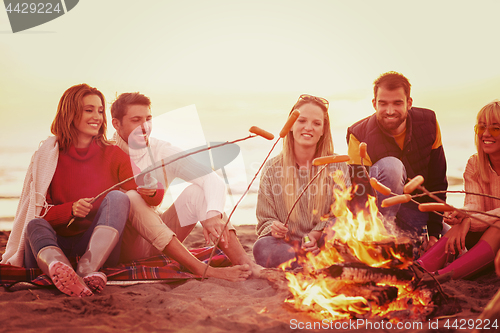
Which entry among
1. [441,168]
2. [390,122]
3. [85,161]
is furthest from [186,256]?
[441,168]

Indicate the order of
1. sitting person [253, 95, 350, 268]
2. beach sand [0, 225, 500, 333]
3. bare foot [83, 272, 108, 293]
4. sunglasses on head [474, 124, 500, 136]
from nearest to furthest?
beach sand [0, 225, 500, 333] → bare foot [83, 272, 108, 293] → sunglasses on head [474, 124, 500, 136] → sitting person [253, 95, 350, 268]

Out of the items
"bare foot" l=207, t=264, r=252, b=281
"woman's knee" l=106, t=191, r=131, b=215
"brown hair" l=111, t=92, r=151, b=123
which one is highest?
"brown hair" l=111, t=92, r=151, b=123

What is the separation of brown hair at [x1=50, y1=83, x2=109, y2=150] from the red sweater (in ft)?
0.30

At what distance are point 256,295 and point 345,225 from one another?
2.58 feet

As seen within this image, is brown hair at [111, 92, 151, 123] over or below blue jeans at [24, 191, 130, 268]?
over

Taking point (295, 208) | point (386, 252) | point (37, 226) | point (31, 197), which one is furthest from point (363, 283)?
point (31, 197)

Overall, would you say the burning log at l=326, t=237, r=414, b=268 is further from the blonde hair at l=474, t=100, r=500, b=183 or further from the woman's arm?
the blonde hair at l=474, t=100, r=500, b=183

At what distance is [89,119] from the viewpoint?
11.1ft

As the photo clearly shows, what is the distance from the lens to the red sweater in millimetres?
3268

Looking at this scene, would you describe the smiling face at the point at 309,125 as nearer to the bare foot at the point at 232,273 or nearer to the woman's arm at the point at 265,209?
the woman's arm at the point at 265,209

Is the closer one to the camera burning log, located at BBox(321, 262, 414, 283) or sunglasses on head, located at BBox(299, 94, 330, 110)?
burning log, located at BBox(321, 262, 414, 283)

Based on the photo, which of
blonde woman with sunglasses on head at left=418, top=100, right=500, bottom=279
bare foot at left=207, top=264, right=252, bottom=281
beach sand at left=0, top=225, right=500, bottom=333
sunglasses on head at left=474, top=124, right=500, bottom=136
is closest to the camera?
beach sand at left=0, top=225, right=500, bottom=333

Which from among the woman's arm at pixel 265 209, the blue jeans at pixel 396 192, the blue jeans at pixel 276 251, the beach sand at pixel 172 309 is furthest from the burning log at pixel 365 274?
the blue jeans at pixel 396 192

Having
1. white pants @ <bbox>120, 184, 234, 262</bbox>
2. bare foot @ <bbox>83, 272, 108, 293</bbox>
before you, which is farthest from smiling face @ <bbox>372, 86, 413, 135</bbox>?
bare foot @ <bbox>83, 272, 108, 293</bbox>
